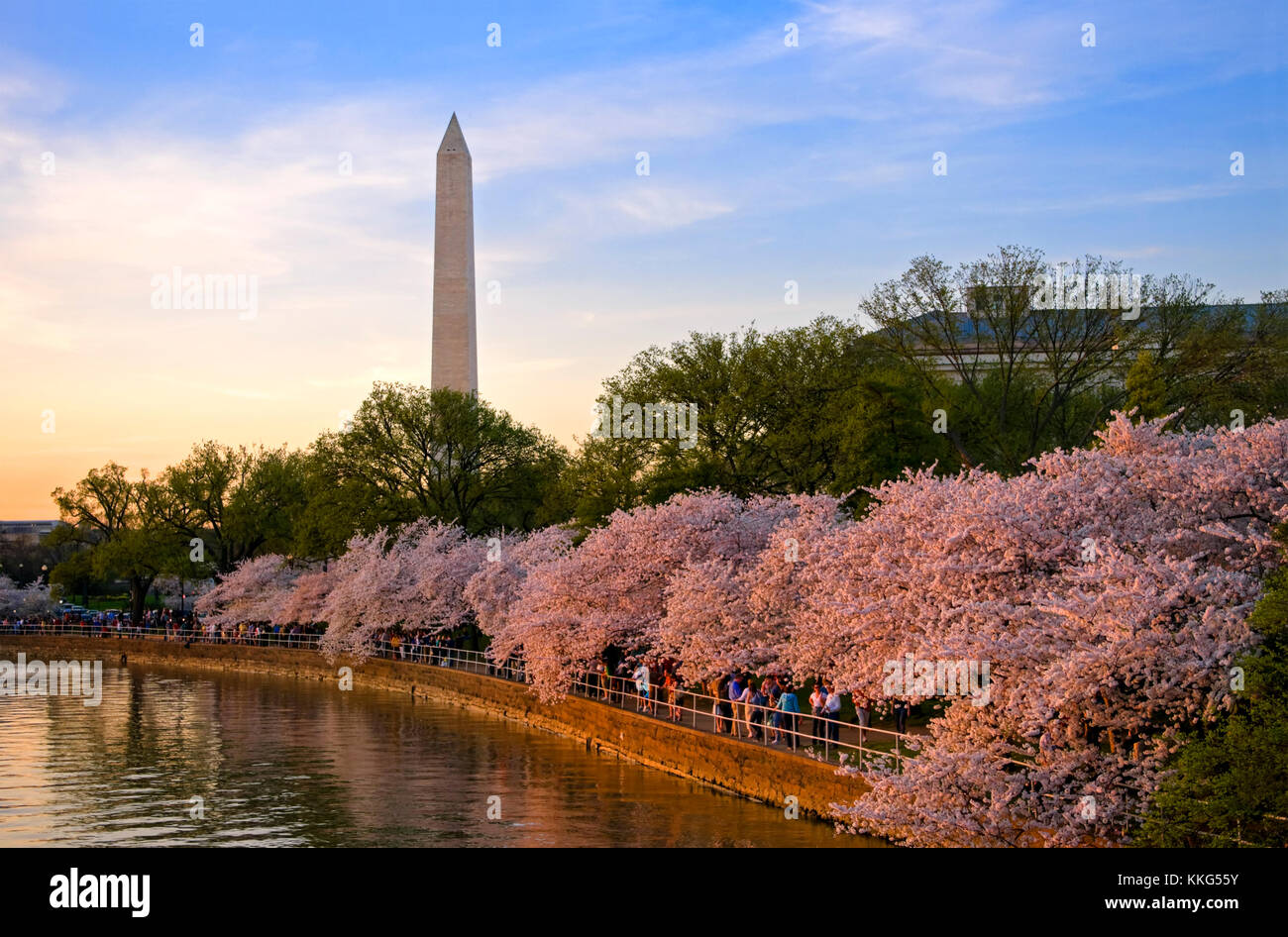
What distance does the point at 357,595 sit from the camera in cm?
6400

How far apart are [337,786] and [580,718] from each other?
354 inches

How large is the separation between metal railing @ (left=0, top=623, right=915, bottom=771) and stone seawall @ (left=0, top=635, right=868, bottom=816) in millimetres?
440

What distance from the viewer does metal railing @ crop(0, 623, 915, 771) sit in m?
25.4

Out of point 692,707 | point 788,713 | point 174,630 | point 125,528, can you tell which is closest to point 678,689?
point 692,707

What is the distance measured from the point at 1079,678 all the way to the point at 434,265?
51.8 meters

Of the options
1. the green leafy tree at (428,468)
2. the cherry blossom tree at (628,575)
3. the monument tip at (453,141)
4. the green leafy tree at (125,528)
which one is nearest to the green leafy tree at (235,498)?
the green leafy tree at (125,528)

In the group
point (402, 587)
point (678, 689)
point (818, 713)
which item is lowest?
point (678, 689)

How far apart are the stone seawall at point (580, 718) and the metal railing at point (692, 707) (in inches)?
17.3

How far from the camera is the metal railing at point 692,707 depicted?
2538 cm

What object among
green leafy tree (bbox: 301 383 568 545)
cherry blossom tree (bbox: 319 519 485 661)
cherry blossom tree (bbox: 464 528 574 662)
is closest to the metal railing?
cherry blossom tree (bbox: 319 519 485 661)

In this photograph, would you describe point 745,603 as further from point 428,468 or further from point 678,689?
point 428,468

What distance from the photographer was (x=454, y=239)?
215ft
